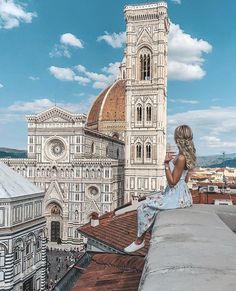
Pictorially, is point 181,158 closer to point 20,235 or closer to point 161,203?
point 161,203

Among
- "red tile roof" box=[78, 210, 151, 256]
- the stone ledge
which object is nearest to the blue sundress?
the stone ledge

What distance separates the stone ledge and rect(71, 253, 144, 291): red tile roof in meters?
0.71

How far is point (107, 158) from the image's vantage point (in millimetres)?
42938

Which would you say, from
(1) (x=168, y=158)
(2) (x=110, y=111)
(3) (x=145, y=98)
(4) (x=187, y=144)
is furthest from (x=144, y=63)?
(4) (x=187, y=144)

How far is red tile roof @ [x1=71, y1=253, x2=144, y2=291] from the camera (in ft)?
11.3

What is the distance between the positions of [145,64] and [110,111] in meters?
16.5

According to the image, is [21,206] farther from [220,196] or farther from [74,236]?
[74,236]

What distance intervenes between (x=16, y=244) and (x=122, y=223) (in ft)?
40.4

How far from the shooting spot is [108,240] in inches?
398

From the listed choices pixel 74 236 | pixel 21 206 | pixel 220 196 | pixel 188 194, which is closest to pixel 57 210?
pixel 74 236

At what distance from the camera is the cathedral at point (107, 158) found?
41.1 meters

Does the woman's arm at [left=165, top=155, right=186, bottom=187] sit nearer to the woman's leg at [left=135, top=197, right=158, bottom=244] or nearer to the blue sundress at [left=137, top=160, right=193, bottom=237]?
the blue sundress at [left=137, top=160, right=193, bottom=237]

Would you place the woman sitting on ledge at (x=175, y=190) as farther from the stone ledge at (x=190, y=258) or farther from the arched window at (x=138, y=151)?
the arched window at (x=138, y=151)

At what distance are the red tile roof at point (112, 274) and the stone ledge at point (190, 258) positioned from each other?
71 centimetres
